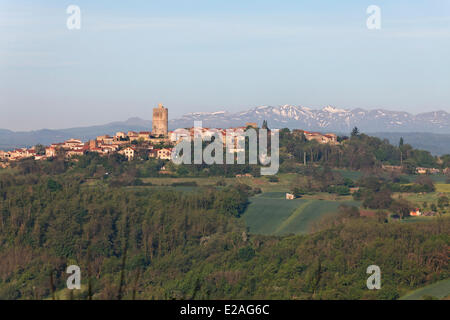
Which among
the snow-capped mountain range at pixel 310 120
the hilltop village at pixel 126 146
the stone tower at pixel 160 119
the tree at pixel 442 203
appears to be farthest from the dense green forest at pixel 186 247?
the snow-capped mountain range at pixel 310 120

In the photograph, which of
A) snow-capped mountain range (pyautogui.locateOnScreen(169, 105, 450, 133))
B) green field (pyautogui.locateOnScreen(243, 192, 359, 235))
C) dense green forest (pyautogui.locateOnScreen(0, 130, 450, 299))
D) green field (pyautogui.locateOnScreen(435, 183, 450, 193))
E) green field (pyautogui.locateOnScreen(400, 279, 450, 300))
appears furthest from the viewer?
snow-capped mountain range (pyautogui.locateOnScreen(169, 105, 450, 133))

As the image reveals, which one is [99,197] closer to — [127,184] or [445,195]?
[127,184]

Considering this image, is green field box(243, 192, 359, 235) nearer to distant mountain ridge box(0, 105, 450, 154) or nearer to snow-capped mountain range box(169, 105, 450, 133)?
distant mountain ridge box(0, 105, 450, 154)

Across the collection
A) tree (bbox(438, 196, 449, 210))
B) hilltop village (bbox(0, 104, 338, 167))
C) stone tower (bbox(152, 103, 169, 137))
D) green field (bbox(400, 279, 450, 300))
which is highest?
stone tower (bbox(152, 103, 169, 137))

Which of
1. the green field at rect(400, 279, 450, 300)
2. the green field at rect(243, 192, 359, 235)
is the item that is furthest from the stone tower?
the green field at rect(400, 279, 450, 300)

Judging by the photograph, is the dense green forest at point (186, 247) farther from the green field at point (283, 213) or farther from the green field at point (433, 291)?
the green field at point (283, 213)
